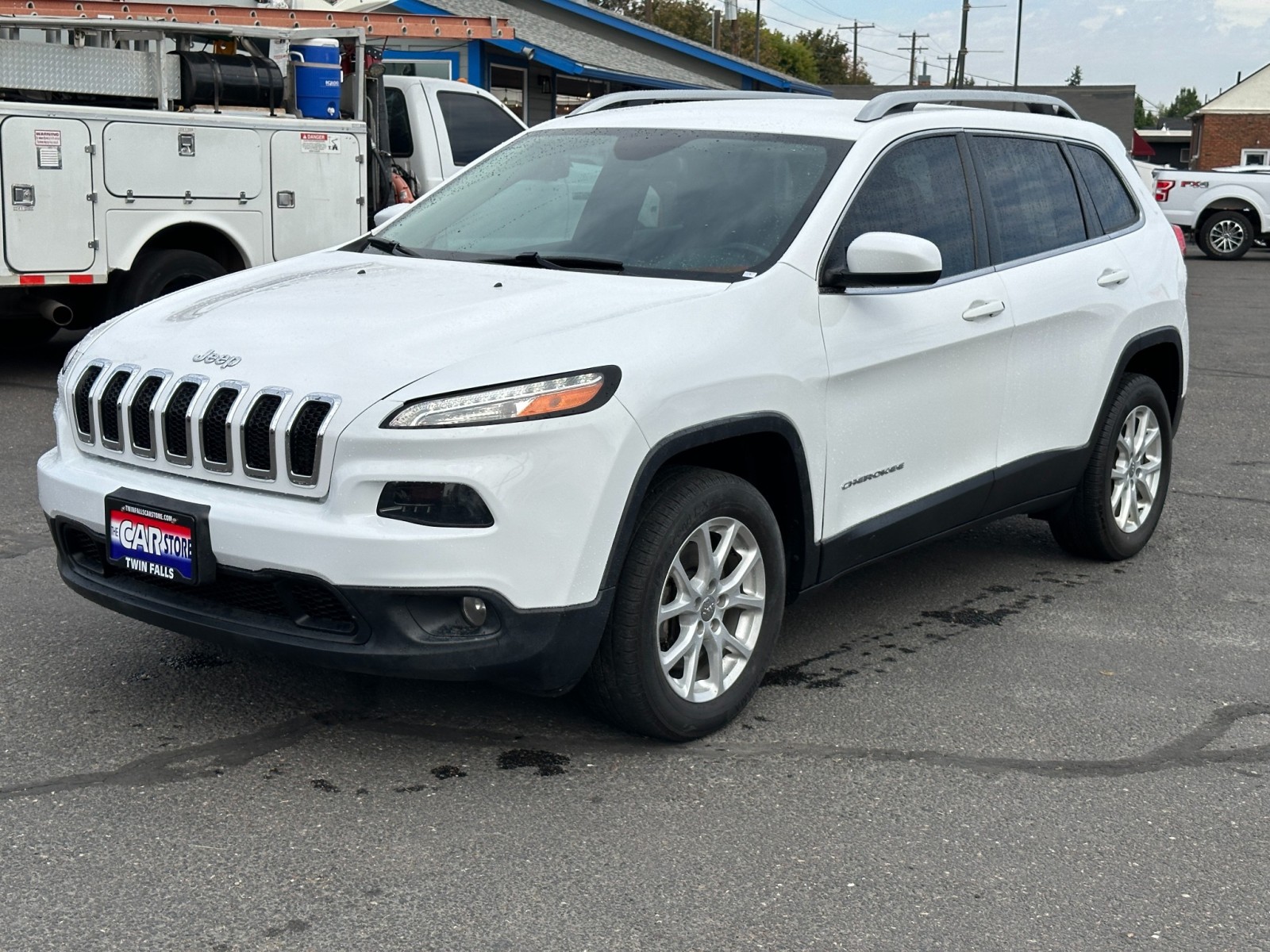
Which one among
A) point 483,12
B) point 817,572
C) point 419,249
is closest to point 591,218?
point 419,249

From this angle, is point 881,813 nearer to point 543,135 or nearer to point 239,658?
point 239,658

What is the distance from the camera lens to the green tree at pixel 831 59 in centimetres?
12362

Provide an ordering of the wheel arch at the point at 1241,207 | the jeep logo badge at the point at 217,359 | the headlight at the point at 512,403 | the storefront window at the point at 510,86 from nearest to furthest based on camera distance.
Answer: the headlight at the point at 512,403 → the jeep logo badge at the point at 217,359 → the storefront window at the point at 510,86 → the wheel arch at the point at 1241,207

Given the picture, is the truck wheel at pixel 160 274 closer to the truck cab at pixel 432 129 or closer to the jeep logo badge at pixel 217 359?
the truck cab at pixel 432 129

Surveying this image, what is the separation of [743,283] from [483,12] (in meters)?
21.8

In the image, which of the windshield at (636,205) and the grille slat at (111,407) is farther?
the windshield at (636,205)

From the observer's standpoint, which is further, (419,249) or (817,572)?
(419,249)

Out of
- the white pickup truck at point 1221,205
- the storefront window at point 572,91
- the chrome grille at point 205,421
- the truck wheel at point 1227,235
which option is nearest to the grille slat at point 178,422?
the chrome grille at point 205,421

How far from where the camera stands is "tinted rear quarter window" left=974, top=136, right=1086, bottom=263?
5.32 meters

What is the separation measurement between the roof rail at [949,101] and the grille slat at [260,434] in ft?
7.31

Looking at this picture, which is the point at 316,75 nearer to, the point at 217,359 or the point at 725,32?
the point at 217,359

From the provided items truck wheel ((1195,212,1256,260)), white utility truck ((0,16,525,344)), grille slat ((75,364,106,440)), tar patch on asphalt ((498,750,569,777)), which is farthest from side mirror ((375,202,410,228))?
truck wheel ((1195,212,1256,260))

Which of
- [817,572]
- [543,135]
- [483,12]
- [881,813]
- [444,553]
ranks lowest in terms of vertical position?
[881,813]

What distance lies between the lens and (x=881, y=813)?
3748 mm
